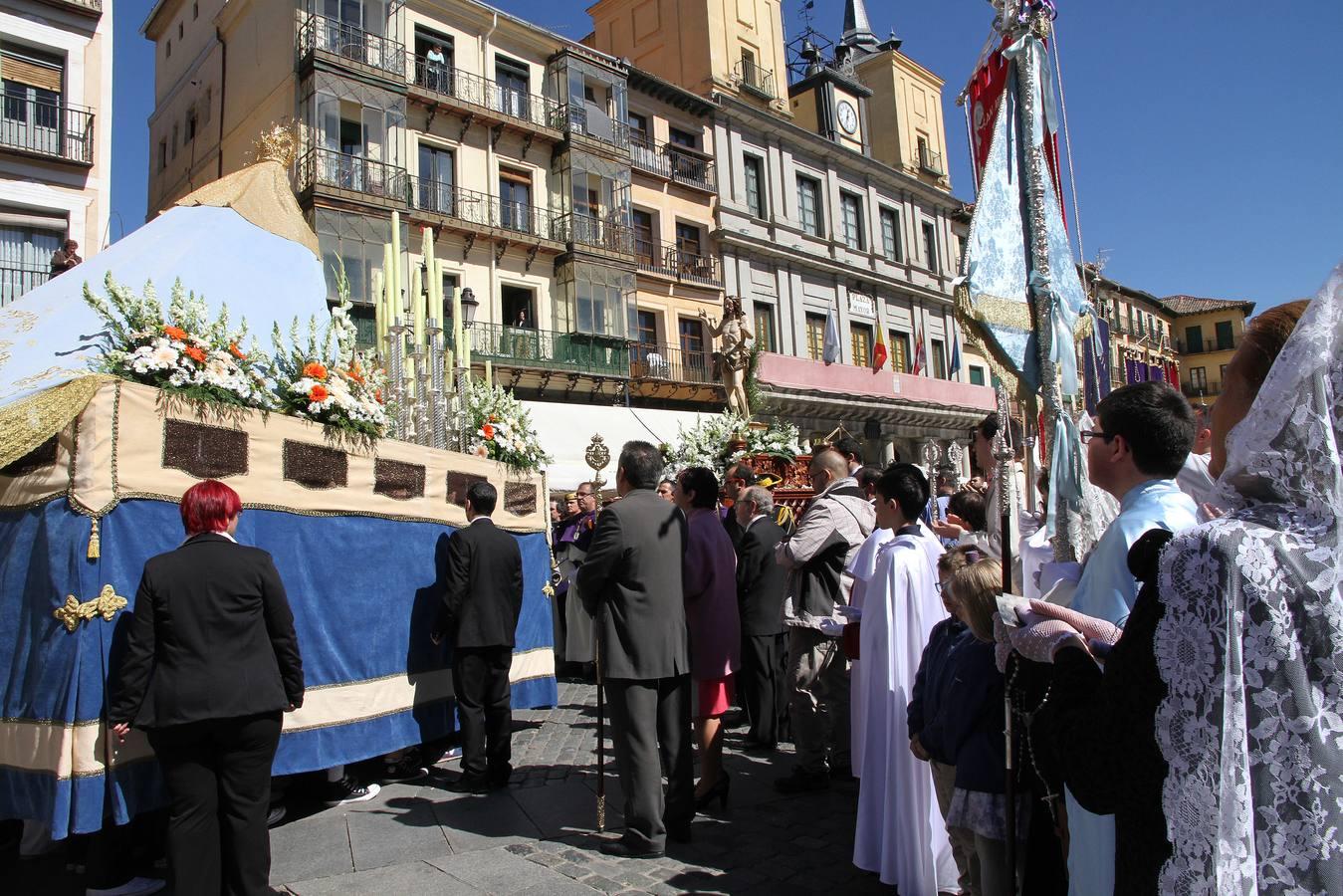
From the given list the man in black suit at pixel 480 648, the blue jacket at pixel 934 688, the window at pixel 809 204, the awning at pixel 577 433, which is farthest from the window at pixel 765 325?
the blue jacket at pixel 934 688

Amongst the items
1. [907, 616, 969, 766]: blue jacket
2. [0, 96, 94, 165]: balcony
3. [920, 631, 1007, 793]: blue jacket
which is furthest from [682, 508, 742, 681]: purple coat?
[0, 96, 94, 165]: balcony

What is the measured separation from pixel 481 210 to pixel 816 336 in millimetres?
12395

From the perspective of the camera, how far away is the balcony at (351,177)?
65.5ft

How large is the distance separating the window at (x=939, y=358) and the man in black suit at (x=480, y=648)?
1254 inches

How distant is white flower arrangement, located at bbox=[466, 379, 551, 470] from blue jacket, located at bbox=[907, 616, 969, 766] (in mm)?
4529

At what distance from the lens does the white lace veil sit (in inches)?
56.4

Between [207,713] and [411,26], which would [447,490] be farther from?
[411,26]

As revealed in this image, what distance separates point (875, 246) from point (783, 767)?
29070 millimetres

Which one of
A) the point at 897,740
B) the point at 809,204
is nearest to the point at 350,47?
the point at 809,204

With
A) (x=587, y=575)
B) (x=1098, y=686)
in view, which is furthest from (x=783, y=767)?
(x=1098, y=686)

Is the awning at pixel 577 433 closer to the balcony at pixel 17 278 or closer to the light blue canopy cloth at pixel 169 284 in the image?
the light blue canopy cloth at pixel 169 284

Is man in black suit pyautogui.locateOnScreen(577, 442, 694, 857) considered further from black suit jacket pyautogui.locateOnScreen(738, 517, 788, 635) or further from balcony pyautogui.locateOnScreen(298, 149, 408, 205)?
balcony pyautogui.locateOnScreen(298, 149, 408, 205)

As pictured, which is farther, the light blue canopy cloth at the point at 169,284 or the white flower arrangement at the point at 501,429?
the white flower arrangement at the point at 501,429

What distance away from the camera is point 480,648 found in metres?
5.86
